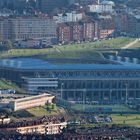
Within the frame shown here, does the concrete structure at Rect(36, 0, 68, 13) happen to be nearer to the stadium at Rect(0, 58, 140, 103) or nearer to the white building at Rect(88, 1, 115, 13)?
the white building at Rect(88, 1, 115, 13)

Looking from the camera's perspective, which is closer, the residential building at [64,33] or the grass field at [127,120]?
the grass field at [127,120]

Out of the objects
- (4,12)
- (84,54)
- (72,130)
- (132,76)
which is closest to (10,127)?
(72,130)

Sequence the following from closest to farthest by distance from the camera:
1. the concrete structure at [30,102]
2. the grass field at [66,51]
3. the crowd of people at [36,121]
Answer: the crowd of people at [36,121] < the concrete structure at [30,102] < the grass field at [66,51]

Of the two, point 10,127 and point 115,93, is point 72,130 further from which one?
point 115,93

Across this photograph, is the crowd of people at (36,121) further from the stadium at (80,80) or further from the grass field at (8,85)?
the grass field at (8,85)

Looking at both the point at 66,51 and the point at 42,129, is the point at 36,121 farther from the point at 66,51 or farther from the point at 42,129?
the point at 66,51

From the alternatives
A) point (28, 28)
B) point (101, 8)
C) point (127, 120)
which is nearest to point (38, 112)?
point (127, 120)

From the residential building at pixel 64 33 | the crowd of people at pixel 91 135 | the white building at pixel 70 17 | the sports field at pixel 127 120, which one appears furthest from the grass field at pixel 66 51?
the crowd of people at pixel 91 135
